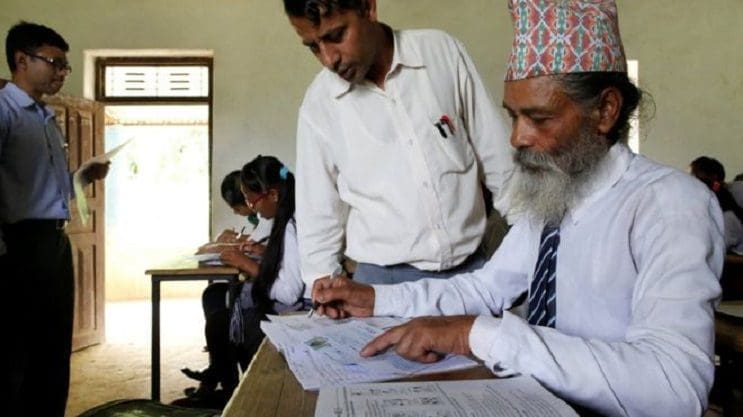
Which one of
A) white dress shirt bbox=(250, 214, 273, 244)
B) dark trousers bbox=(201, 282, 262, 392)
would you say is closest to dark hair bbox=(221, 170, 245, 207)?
white dress shirt bbox=(250, 214, 273, 244)

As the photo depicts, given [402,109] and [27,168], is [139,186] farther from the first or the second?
[402,109]

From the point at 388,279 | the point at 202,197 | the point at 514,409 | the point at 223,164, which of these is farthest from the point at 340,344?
the point at 202,197

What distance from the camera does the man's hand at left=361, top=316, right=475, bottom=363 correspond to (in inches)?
34.8

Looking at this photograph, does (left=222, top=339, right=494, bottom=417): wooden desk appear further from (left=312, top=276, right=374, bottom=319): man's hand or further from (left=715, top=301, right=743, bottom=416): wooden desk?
(left=715, top=301, right=743, bottom=416): wooden desk

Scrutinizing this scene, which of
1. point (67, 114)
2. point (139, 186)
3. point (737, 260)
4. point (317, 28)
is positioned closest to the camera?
point (317, 28)

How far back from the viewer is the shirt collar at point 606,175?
0.98 metres

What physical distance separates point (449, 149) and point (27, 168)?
205cm

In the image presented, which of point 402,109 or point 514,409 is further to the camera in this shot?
point 402,109

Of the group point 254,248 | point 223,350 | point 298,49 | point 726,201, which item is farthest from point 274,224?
point 726,201

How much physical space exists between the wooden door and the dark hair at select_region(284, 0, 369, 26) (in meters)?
3.20

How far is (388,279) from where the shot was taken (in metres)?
1.53

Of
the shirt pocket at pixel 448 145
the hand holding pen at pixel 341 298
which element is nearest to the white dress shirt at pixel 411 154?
the shirt pocket at pixel 448 145

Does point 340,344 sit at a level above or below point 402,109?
below

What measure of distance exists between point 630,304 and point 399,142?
0.73 metres
